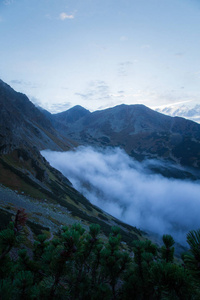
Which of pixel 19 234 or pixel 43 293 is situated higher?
pixel 19 234

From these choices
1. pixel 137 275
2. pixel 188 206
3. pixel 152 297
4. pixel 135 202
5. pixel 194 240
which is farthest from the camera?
pixel 188 206

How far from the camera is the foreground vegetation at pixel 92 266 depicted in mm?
2352

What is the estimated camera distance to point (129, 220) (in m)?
117

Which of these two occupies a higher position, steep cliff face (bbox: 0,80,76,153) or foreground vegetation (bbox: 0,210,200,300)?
steep cliff face (bbox: 0,80,76,153)

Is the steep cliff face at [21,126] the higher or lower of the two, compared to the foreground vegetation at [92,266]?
higher

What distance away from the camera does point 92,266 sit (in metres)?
4.92

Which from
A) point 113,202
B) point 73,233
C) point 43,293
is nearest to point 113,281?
point 43,293

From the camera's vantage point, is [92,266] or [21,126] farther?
[21,126]

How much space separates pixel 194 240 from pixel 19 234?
113 inches

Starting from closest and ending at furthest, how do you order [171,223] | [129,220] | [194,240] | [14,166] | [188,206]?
[194,240] < [14,166] < [129,220] < [171,223] < [188,206]

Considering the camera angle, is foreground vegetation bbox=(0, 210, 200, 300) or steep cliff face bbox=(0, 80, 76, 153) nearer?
foreground vegetation bbox=(0, 210, 200, 300)

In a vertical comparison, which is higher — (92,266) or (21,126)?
(21,126)

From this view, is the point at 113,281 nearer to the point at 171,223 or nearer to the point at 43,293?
the point at 43,293

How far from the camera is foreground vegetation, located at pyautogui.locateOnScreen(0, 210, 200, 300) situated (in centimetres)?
235
